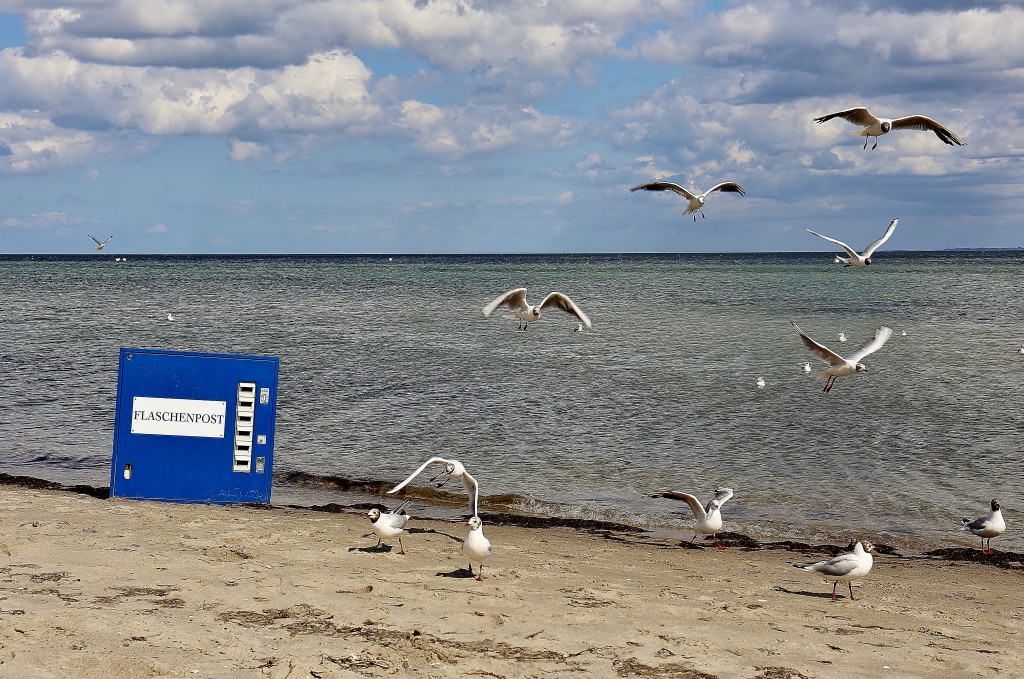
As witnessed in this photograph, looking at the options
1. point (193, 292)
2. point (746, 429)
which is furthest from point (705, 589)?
point (193, 292)

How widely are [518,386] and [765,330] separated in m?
20.5

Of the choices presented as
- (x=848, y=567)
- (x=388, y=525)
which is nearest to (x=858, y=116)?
(x=848, y=567)

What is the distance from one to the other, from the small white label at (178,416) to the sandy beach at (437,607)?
0.93 m

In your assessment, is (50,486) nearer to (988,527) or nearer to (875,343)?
(875,343)

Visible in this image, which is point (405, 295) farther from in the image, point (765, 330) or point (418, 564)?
point (418, 564)

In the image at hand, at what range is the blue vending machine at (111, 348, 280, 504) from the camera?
39.1 ft

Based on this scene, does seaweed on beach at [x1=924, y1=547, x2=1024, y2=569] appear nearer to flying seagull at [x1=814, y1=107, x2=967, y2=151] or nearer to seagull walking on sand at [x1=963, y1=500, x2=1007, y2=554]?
seagull walking on sand at [x1=963, y1=500, x2=1007, y2=554]

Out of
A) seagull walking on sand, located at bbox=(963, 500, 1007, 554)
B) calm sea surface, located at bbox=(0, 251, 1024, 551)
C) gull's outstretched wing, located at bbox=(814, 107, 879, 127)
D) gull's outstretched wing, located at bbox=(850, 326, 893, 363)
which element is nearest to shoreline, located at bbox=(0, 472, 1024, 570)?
seagull walking on sand, located at bbox=(963, 500, 1007, 554)

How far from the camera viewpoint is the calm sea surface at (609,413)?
1445 cm

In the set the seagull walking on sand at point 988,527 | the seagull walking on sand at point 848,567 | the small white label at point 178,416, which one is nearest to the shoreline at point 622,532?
the seagull walking on sand at point 988,527

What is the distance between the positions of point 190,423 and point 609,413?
11.5 m

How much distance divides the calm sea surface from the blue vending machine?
6.18 feet

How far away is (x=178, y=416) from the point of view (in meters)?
12.0

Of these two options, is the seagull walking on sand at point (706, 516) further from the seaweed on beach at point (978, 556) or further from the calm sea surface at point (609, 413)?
the seaweed on beach at point (978, 556)
